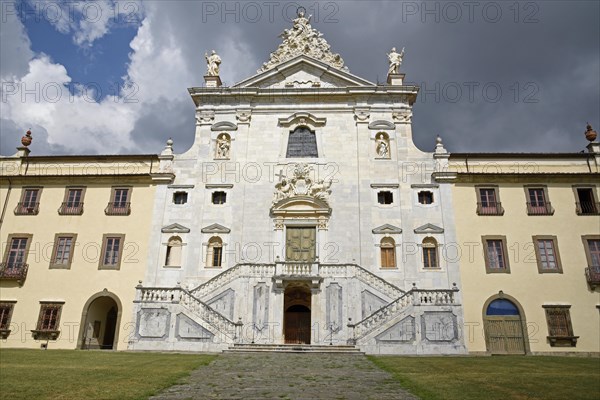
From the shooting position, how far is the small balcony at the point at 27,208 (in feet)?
102

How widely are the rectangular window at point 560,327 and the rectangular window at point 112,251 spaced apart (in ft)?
86.7

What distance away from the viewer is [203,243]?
29.9 m

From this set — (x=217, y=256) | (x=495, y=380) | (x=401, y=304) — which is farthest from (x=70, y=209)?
(x=495, y=380)

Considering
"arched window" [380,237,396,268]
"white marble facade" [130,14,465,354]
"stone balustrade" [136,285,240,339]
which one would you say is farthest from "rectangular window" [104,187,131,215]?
"arched window" [380,237,396,268]

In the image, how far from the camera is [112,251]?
97.3 feet

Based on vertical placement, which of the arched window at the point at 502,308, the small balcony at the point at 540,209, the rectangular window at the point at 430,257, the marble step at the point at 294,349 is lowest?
the marble step at the point at 294,349

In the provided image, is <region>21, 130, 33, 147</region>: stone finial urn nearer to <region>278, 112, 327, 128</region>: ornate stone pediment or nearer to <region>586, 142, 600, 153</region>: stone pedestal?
<region>278, 112, 327, 128</region>: ornate stone pediment

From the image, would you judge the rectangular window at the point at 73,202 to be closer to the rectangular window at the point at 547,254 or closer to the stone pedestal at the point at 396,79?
the stone pedestal at the point at 396,79

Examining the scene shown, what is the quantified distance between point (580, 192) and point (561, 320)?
341 inches

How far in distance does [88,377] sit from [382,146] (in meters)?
24.2

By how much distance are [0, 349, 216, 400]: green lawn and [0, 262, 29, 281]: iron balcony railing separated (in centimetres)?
1103

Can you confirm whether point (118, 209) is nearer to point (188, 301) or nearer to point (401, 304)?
point (188, 301)

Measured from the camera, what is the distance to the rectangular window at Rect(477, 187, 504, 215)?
95.9 ft

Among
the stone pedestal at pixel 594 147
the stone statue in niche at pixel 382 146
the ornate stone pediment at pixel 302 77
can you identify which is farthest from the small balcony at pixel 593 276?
the ornate stone pediment at pixel 302 77
